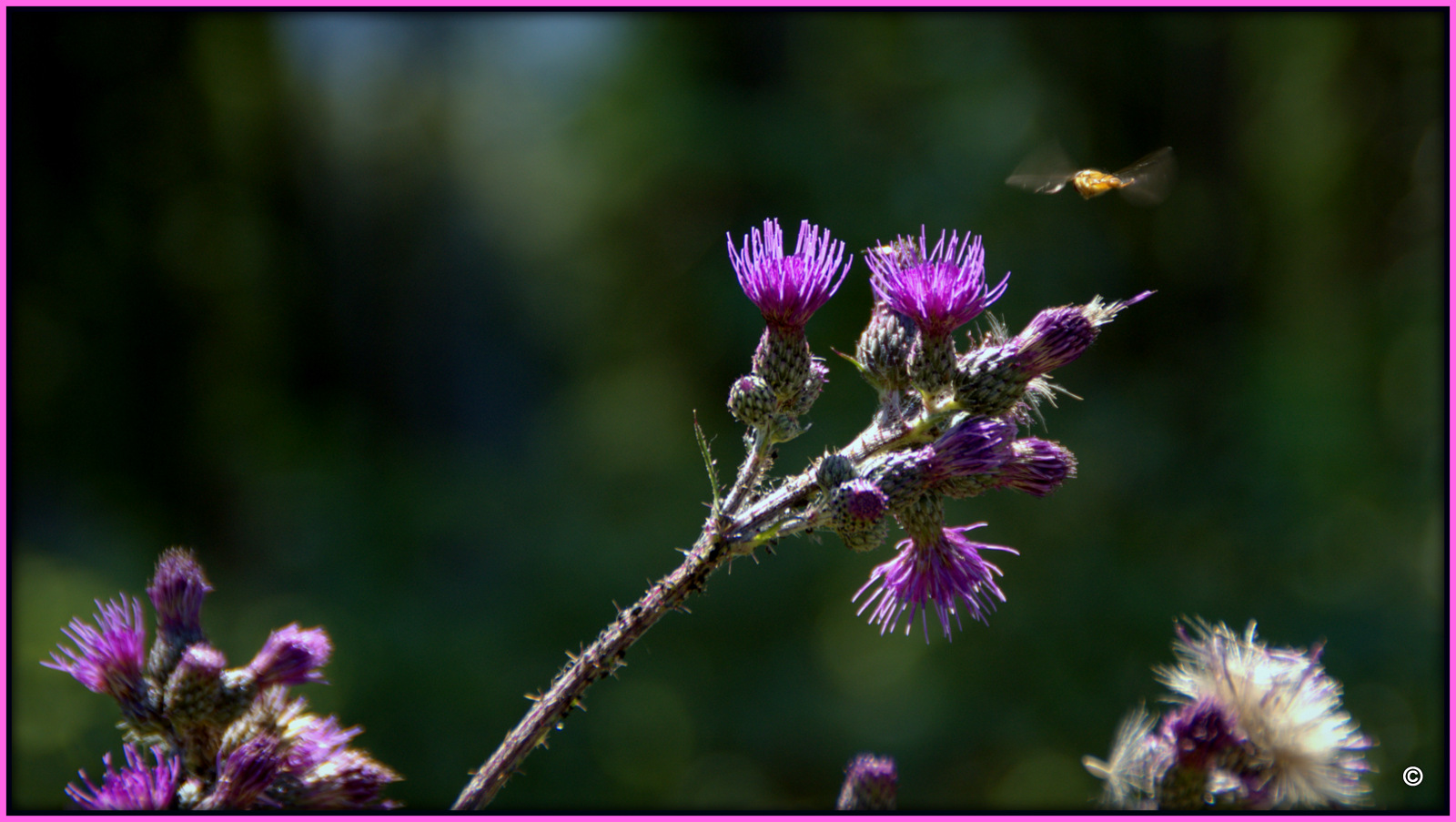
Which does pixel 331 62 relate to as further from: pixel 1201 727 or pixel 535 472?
pixel 1201 727

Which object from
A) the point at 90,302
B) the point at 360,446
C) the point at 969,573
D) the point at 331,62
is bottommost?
the point at 969,573

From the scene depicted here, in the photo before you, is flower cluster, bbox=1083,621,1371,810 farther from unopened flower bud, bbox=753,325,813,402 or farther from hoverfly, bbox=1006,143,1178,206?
hoverfly, bbox=1006,143,1178,206

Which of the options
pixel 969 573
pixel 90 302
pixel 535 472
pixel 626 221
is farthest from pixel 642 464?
pixel 969 573

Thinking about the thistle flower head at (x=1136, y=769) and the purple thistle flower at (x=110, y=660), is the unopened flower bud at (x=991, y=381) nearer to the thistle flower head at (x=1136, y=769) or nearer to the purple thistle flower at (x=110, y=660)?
the thistle flower head at (x=1136, y=769)

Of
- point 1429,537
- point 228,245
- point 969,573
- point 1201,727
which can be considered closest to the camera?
point 1201,727

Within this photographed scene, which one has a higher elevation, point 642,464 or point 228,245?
point 228,245

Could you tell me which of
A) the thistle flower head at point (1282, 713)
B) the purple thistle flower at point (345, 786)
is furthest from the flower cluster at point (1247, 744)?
the purple thistle flower at point (345, 786)

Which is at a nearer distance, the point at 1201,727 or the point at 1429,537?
the point at 1201,727

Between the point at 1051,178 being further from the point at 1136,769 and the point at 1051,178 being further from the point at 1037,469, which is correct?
the point at 1136,769

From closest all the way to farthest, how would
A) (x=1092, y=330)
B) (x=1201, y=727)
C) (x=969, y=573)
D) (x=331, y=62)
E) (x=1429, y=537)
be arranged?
(x=1201, y=727), (x=1092, y=330), (x=969, y=573), (x=1429, y=537), (x=331, y=62)
